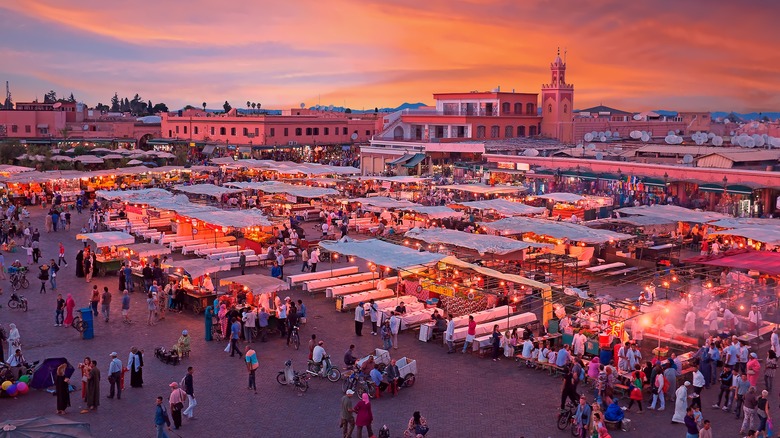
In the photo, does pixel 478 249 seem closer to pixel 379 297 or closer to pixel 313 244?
pixel 379 297

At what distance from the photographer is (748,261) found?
2164cm

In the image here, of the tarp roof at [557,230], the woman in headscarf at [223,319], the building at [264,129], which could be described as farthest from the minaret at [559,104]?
the woman in headscarf at [223,319]

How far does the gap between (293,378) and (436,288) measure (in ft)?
22.2

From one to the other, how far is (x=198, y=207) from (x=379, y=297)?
41.8 ft

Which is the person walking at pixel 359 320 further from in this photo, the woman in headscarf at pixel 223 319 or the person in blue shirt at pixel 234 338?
the woman in headscarf at pixel 223 319

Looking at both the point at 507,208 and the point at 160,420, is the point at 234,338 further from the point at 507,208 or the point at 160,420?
the point at 507,208

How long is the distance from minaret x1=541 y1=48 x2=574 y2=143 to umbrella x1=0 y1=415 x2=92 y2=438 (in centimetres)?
5702

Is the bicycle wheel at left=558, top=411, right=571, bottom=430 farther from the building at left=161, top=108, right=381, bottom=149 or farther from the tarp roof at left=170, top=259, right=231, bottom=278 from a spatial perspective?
the building at left=161, top=108, right=381, bottom=149

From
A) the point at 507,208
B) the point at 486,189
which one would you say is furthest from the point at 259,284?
the point at 486,189

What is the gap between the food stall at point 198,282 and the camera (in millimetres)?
20516

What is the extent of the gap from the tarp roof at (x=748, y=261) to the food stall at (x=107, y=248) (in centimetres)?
1838

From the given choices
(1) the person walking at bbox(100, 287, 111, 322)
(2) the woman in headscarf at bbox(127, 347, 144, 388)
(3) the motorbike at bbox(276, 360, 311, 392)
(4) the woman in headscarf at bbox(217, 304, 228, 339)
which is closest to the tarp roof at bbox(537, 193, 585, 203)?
(4) the woman in headscarf at bbox(217, 304, 228, 339)

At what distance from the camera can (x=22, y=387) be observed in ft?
47.9

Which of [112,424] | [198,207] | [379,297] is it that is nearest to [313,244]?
[198,207]
